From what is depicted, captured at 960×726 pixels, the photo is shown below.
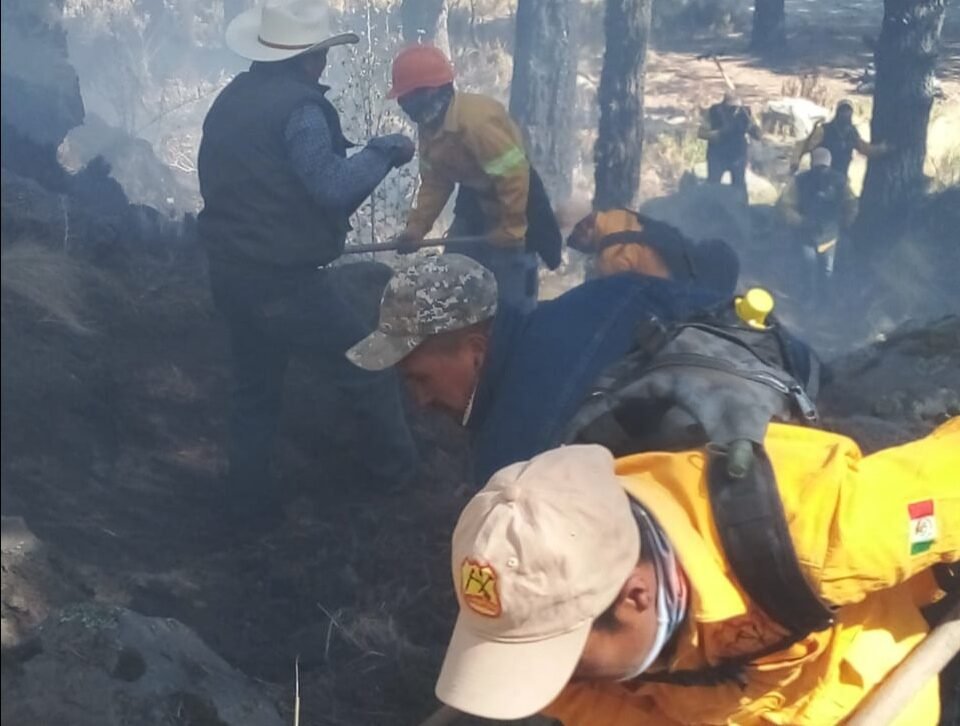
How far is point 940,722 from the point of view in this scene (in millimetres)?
2529

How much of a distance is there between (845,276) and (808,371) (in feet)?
3.00

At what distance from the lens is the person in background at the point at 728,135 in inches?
119

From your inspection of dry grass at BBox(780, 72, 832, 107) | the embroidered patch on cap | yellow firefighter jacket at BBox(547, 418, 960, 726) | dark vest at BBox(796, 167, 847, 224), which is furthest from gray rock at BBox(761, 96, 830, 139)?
the embroidered patch on cap

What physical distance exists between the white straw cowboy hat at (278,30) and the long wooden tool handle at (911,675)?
1.83 meters

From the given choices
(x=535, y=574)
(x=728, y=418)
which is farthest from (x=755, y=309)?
(x=535, y=574)

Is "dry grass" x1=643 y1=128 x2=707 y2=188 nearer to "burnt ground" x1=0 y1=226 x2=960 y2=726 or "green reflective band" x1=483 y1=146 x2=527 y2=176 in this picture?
"green reflective band" x1=483 y1=146 x2=527 y2=176

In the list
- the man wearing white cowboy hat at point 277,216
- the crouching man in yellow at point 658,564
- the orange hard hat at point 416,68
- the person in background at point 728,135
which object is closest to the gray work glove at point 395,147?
the man wearing white cowboy hat at point 277,216

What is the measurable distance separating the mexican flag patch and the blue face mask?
38 cm

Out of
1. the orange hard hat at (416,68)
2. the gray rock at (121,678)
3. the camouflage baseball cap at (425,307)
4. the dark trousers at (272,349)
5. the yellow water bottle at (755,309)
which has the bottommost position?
the gray rock at (121,678)

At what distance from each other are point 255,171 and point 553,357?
81 cm

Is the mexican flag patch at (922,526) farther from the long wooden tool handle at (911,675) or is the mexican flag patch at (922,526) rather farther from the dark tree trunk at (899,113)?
the dark tree trunk at (899,113)

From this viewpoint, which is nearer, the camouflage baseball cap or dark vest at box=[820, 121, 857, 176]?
the camouflage baseball cap

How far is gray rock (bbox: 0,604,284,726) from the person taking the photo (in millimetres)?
2408

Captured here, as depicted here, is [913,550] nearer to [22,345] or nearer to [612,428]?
[612,428]
